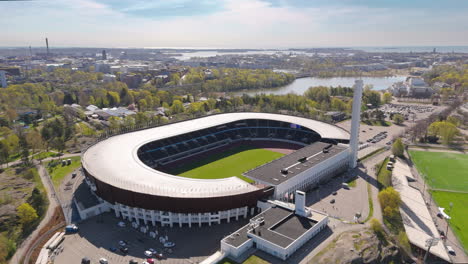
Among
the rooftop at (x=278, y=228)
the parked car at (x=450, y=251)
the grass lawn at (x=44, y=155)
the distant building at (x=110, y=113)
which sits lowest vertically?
the parked car at (x=450, y=251)

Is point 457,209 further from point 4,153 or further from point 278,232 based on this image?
point 4,153

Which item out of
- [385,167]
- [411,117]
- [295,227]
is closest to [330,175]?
[385,167]

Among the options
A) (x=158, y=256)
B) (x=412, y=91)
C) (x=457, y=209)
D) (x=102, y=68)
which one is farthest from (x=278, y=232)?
(x=102, y=68)

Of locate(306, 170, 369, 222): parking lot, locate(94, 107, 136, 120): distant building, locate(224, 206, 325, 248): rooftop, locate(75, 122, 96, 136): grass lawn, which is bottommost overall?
locate(306, 170, 369, 222): parking lot

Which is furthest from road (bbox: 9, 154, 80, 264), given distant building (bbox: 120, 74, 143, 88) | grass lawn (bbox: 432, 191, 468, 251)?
distant building (bbox: 120, 74, 143, 88)

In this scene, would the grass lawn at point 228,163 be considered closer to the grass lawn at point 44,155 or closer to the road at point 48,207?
the road at point 48,207

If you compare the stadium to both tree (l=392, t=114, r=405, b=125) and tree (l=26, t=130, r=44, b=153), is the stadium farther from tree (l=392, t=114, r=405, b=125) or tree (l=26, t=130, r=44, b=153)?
tree (l=392, t=114, r=405, b=125)

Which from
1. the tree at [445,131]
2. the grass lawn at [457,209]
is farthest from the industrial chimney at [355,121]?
the tree at [445,131]
